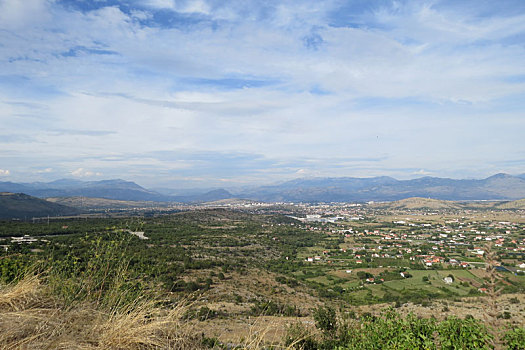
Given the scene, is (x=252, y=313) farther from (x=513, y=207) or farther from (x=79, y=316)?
(x=513, y=207)

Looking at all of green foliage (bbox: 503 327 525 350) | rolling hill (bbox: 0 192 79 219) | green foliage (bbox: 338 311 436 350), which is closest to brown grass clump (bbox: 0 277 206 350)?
green foliage (bbox: 338 311 436 350)

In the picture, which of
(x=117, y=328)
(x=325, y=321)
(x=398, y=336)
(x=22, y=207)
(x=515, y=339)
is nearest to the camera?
(x=117, y=328)

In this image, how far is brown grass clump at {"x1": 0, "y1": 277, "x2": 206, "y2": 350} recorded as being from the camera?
3201mm

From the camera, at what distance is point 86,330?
3596 mm

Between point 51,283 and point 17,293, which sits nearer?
point 17,293

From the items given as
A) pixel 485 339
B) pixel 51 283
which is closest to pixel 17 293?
pixel 51 283

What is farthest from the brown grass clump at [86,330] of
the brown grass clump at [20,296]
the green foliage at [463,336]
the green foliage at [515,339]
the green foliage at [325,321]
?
the green foliage at [325,321]

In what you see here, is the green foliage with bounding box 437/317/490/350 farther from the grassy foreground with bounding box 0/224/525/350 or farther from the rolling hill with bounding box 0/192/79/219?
the rolling hill with bounding box 0/192/79/219

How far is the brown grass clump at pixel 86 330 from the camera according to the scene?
3.20 metres

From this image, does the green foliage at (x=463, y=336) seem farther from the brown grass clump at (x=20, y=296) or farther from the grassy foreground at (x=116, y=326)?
the brown grass clump at (x=20, y=296)

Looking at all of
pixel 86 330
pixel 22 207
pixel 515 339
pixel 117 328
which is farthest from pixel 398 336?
pixel 22 207

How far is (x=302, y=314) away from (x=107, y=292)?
1728 centimetres

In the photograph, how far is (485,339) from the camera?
4.07 m

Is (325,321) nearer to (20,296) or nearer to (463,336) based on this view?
(463,336)
